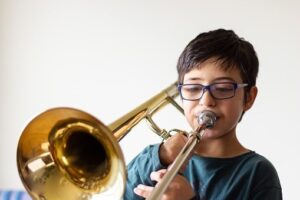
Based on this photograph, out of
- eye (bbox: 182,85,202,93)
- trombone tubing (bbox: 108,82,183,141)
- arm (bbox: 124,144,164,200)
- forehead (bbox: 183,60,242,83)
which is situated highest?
forehead (bbox: 183,60,242,83)

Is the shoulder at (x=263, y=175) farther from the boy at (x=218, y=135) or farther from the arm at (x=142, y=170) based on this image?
the arm at (x=142, y=170)

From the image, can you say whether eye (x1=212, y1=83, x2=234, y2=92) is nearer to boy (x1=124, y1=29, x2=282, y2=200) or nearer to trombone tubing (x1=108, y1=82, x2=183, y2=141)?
boy (x1=124, y1=29, x2=282, y2=200)

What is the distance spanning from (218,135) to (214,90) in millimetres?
93

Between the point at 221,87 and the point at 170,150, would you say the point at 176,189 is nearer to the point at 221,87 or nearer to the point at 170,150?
the point at 170,150

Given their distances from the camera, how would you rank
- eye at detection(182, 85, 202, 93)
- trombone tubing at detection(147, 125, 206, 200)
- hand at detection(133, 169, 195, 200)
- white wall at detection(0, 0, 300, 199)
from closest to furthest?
trombone tubing at detection(147, 125, 206, 200) < hand at detection(133, 169, 195, 200) < eye at detection(182, 85, 202, 93) < white wall at detection(0, 0, 300, 199)

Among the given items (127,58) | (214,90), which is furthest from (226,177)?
(127,58)

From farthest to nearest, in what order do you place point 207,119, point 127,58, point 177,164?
point 127,58
point 207,119
point 177,164

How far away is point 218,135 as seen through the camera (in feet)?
2.58

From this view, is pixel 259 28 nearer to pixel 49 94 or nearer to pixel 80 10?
pixel 80 10

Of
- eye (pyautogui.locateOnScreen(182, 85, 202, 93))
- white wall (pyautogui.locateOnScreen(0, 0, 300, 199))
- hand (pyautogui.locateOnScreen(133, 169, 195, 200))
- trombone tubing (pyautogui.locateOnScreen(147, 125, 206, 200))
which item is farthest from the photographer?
white wall (pyautogui.locateOnScreen(0, 0, 300, 199))

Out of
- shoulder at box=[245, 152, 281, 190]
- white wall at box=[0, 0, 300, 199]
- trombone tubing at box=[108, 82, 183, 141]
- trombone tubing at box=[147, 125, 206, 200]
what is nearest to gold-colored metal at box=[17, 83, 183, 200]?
trombone tubing at box=[108, 82, 183, 141]

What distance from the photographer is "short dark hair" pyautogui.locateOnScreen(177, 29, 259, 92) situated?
0.78 m

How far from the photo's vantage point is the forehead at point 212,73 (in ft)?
2.48

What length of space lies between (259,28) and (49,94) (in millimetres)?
866
